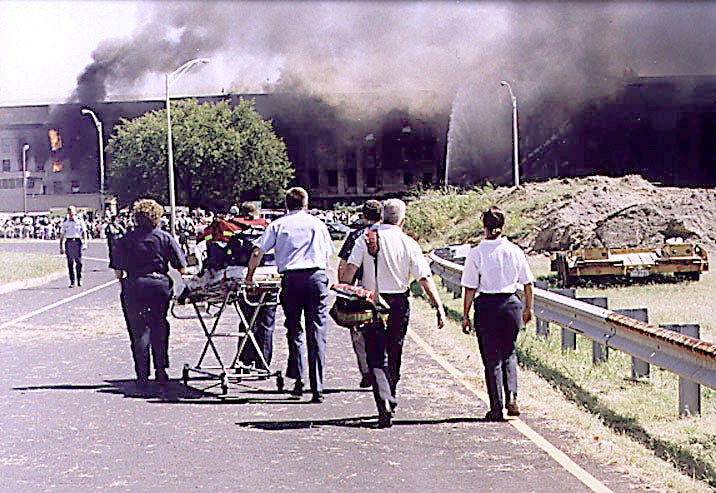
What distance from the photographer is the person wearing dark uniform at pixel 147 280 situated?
9656 mm

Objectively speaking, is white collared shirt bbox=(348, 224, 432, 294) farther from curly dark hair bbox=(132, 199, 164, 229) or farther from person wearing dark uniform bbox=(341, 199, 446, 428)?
curly dark hair bbox=(132, 199, 164, 229)

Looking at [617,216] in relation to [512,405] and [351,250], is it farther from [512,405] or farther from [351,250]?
[512,405]

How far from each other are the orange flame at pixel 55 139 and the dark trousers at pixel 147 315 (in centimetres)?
8151

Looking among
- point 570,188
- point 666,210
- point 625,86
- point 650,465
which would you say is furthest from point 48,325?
point 625,86

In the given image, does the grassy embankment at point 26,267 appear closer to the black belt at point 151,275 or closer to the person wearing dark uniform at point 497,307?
the black belt at point 151,275

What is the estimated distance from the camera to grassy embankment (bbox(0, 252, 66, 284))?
25038mm

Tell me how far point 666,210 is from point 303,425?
67.5 ft

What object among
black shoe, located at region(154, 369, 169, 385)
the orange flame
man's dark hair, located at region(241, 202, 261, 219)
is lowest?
black shoe, located at region(154, 369, 169, 385)

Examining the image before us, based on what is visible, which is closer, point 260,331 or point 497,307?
point 497,307

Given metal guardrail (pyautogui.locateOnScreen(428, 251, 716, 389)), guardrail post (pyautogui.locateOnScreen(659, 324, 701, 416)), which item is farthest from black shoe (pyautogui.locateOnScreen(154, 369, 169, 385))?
guardrail post (pyautogui.locateOnScreen(659, 324, 701, 416))

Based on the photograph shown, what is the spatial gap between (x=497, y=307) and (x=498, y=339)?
24cm

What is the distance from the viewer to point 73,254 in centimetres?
2252

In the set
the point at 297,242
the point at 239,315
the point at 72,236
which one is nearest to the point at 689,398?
the point at 297,242

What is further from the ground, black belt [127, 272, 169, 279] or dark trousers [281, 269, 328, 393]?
black belt [127, 272, 169, 279]
